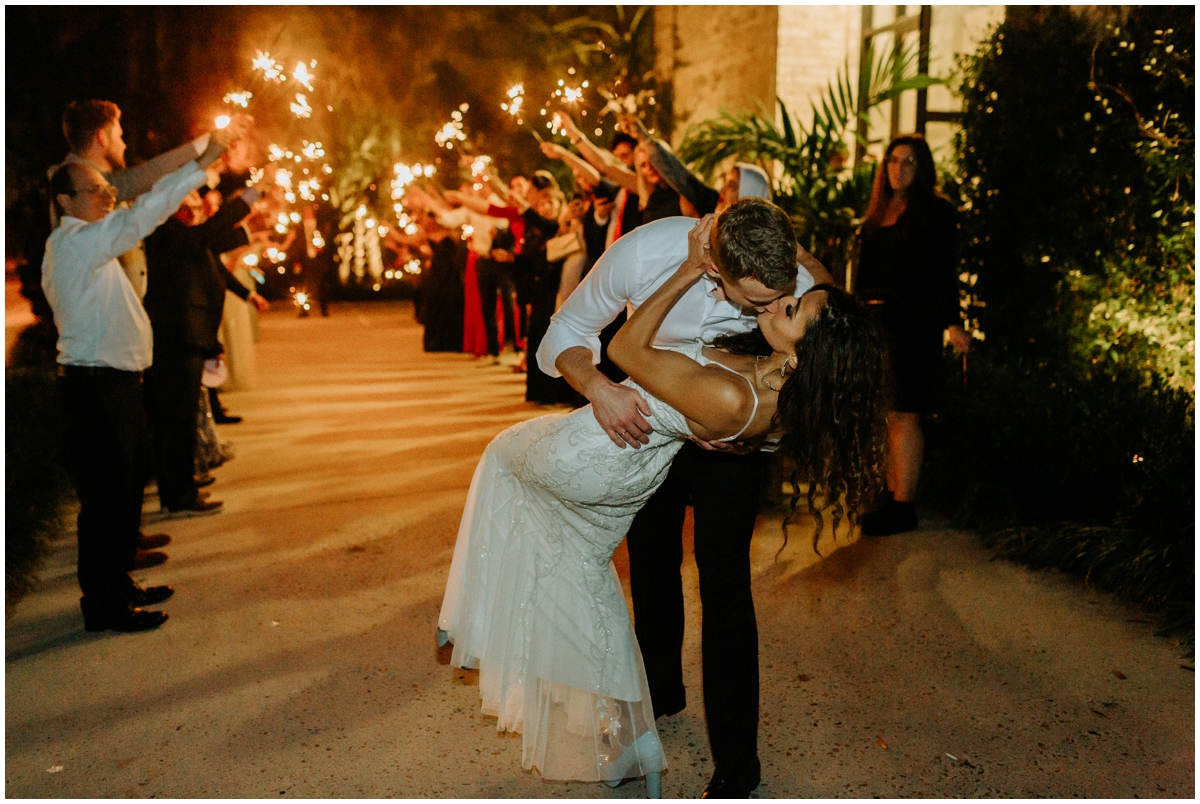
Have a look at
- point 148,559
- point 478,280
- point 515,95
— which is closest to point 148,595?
point 148,559

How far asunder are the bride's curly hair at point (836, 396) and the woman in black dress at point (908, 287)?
8.81 feet

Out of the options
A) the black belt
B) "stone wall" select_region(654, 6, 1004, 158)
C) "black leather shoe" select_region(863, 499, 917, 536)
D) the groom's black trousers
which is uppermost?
"stone wall" select_region(654, 6, 1004, 158)

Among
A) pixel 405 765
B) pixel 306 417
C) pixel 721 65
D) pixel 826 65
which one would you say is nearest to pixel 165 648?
pixel 405 765

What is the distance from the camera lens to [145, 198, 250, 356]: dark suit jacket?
5.71 meters

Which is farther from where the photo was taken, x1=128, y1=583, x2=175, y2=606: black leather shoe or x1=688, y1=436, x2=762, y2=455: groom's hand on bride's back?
x1=128, y1=583, x2=175, y2=606: black leather shoe

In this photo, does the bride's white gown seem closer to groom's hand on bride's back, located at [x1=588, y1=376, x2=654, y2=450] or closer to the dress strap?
groom's hand on bride's back, located at [x1=588, y1=376, x2=654, y2=450]

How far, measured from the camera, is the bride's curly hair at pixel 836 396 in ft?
8.05

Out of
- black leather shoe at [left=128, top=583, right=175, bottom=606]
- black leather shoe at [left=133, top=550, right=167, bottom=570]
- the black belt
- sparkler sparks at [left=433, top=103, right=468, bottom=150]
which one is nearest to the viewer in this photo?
the black belt

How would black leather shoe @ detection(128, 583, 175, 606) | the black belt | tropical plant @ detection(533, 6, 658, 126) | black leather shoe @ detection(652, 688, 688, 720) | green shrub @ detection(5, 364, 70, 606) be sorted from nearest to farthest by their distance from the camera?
1. black leather shoe @ detection(652, 688, 688, 720)
2. the black belt
3. black leather shoe @ detection(128, 583, 175, 606)
4. green shrub @ detection(5, 364, 70, 606)
5. tropical plant @ detection(533, 6, 658, 126)

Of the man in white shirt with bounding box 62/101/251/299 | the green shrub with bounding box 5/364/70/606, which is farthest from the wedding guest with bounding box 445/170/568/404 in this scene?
the man in white shirt with bounding box 62/101/251/299

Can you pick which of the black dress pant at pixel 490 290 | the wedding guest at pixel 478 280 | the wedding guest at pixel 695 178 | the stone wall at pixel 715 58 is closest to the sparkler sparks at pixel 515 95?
the wedding guest at pixel 478 280

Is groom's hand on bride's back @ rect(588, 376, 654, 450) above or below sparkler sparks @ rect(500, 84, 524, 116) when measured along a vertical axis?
below

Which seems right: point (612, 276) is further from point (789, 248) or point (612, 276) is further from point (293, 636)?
point (293, 636)

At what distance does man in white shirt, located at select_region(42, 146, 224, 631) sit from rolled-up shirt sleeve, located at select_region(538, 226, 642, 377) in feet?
6.65
